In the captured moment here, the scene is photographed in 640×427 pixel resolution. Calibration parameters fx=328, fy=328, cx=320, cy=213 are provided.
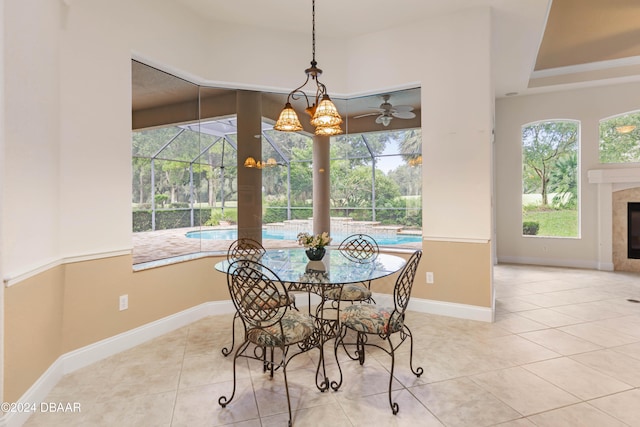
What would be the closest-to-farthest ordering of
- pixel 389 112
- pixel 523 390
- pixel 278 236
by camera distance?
pixel 523 390 → pixel 389 112 → pixel 278 236

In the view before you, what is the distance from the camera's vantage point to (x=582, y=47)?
4.89 m

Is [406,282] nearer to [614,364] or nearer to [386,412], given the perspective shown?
[386,412]

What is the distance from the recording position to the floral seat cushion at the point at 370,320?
7.20 ft

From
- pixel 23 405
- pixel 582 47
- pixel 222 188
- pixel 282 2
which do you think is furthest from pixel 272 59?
Answer: pixel 582 47

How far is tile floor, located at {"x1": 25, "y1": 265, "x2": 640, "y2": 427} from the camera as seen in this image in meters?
Answer: 1.95

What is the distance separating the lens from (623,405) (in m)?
2.05

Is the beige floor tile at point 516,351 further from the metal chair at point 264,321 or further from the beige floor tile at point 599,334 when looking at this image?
the metal chair at point 264,321

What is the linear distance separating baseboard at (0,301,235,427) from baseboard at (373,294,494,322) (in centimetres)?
218

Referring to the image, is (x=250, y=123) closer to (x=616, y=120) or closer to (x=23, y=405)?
(x=23, y=405)

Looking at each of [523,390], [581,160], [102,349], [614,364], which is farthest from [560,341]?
[581,160]

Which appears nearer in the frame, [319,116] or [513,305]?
[319,116]

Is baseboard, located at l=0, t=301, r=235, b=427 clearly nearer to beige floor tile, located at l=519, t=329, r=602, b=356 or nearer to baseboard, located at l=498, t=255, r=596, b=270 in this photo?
beige floor tile, located at l=519, t=329, r=602, b=356

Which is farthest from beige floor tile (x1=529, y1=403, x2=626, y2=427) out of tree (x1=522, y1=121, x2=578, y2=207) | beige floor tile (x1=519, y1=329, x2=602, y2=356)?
tree (x1=522, y1=121, x2=578, y2=207)

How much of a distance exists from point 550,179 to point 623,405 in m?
5.38
